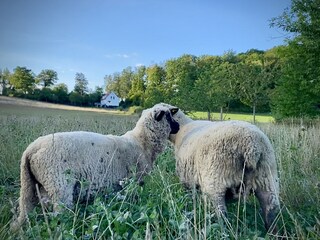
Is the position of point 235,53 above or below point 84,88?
above

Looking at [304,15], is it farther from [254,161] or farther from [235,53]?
[235,53]

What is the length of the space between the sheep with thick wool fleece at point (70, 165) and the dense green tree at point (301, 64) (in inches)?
694

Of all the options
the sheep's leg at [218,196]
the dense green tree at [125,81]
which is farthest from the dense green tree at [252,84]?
the dense green tree at [125,81]

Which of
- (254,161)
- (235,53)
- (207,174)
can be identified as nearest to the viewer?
(254,161)

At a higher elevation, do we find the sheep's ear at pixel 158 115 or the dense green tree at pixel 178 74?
the dense green tree at pixel 178 74

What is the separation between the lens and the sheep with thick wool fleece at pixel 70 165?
11.9 feet

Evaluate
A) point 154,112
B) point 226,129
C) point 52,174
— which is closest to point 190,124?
point 154,112

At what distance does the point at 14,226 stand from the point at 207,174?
2.05 meters

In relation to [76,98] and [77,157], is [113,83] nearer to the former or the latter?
[76,98]

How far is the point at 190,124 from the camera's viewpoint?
5.50 metres

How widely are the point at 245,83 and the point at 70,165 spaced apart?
35439 millimetres

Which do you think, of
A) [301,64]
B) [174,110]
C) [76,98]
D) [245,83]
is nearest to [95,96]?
[76,98]

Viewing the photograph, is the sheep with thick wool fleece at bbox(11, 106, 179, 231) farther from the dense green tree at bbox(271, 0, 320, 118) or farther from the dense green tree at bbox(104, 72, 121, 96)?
the dense green tree at bbox(104, 72, 121, 96)

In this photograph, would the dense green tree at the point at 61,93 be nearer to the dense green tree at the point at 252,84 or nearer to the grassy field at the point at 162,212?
the dense green tree at the point at 252,84
